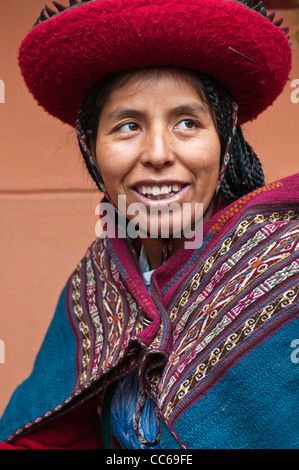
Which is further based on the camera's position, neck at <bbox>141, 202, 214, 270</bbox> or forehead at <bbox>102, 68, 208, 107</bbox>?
neck at <bbox>141, 202, 214, 270</bbox>

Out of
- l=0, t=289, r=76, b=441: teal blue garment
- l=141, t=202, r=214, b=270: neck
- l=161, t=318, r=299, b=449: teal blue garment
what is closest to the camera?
l=161, t=318, r=299, b=449: teal blue garment

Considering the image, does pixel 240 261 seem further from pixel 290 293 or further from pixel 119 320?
pixel 119 320

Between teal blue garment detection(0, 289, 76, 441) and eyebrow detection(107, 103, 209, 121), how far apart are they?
704 mm

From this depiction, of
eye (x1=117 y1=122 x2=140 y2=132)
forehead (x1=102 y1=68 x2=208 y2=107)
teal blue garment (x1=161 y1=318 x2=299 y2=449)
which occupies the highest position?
forehead (x1=102 y1=68 x2=208 y2=107)

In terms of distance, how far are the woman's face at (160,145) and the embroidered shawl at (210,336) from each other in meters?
0.11

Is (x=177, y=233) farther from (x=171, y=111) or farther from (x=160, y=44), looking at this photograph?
(x=160, y=44)

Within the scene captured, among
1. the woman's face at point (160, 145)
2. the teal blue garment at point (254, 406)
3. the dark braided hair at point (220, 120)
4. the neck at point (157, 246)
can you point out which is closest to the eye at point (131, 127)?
the woman's face at point (160, 145)

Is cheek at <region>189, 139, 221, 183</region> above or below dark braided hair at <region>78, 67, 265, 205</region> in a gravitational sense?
below

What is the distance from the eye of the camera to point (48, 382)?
2.04m

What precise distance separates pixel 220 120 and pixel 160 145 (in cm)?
22

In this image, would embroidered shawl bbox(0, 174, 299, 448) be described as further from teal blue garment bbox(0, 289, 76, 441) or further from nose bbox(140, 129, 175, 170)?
nose bbox(140, 129, 175, 170)

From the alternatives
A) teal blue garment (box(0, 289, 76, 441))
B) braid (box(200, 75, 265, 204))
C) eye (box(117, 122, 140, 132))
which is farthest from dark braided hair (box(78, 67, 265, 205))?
teal blue garment (box(0, 289, 76, 441))

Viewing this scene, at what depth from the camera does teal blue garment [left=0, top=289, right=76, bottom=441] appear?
199 cm

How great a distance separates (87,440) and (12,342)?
140 centimetres
